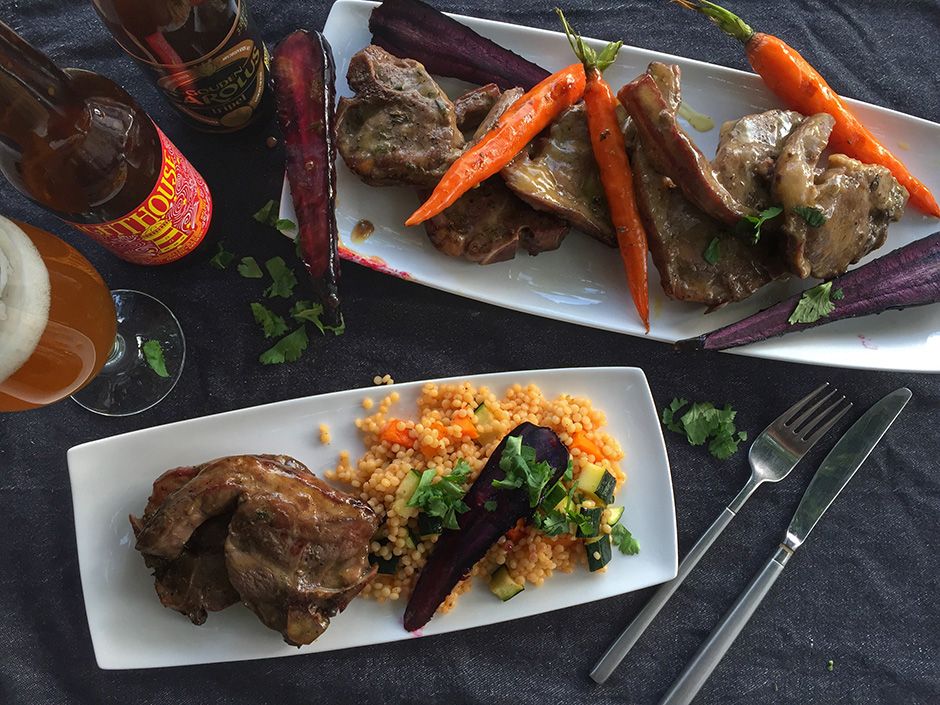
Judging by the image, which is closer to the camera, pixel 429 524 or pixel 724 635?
pixel 429 524

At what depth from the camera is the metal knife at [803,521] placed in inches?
110

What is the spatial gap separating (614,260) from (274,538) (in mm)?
1729

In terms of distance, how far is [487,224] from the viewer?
258 centimetres

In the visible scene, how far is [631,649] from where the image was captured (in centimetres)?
285

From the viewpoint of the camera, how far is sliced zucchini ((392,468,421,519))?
2.42m

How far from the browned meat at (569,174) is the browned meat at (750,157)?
469 millimetres

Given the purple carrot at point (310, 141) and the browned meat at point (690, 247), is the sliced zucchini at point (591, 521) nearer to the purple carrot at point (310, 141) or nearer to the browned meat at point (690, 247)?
the browned meat at point (690, 247)

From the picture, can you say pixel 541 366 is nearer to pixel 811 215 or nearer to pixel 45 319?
pixel 811 215

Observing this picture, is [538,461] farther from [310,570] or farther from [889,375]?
[889,375]

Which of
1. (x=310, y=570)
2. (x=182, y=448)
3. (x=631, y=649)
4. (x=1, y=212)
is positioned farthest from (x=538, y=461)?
(x=1, y=212)

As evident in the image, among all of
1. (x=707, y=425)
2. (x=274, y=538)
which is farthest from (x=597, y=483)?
(x=274, y=538)

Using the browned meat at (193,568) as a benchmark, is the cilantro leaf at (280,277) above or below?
above

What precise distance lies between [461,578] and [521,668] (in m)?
0.71

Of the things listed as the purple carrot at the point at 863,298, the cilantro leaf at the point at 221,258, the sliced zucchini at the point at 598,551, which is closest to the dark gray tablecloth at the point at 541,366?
the cilantro leaf at the point at 221,258
